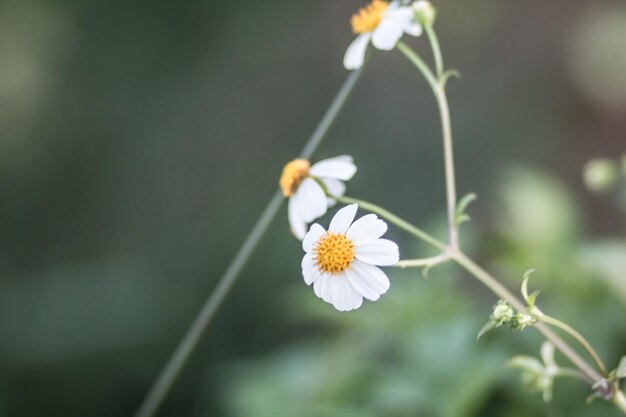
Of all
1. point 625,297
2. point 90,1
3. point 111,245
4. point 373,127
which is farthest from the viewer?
point 90,1

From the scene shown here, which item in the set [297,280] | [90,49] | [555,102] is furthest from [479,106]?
[90,49]

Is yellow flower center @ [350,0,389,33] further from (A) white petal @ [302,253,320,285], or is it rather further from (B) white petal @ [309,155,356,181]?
(A) white petal @ [302,253,320,285]

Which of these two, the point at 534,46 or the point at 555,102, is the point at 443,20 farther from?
the point at 555,102

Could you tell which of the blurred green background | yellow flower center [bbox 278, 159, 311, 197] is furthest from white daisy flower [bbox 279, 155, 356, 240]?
the blurred green background

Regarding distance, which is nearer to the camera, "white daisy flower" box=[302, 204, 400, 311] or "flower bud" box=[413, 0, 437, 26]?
"white daisy flower" box=[302, 204, 400, 311]

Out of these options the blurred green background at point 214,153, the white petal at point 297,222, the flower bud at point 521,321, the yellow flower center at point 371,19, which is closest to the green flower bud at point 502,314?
the flower bud at point 521,321

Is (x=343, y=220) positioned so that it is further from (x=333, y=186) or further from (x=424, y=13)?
(x=424, y=13)
